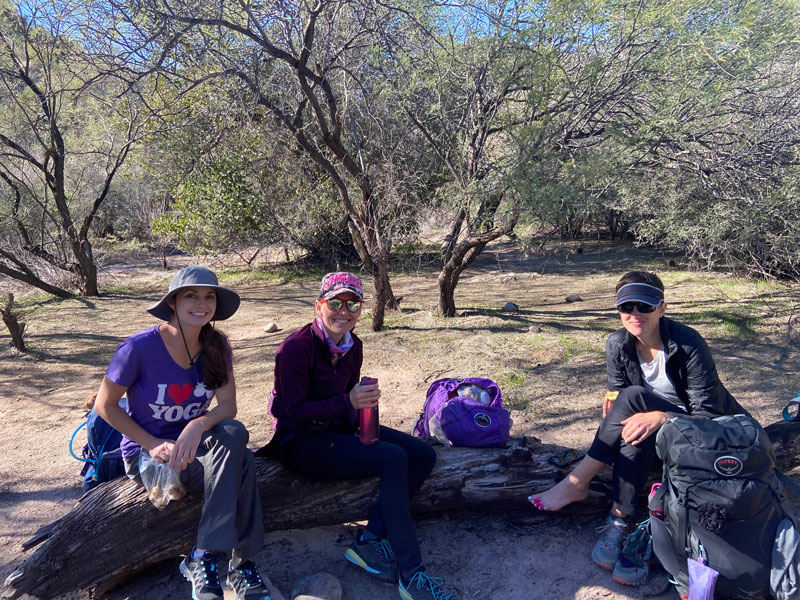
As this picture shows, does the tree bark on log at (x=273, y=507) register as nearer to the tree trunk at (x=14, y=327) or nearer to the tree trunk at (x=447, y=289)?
the tree trunk at (x=447, y=289)

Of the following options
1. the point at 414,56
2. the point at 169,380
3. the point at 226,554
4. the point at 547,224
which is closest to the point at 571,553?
the point at 226,554

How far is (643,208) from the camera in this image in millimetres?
9406

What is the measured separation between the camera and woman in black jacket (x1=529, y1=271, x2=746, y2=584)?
2562 mm

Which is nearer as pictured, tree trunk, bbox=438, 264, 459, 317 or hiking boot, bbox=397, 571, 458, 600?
hiking boot, bbox=397, 571, 458, 600

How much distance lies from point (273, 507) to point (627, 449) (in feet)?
5.55

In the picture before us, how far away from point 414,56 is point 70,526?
5.79 metres

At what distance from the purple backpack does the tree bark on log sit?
0.25 feet

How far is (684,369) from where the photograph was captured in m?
2.68

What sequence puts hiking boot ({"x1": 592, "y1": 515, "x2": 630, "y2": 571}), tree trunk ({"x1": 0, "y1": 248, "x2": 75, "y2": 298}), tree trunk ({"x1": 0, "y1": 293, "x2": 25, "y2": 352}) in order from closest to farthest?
1. hiking boot ({"x1": 592, "y1": 515, "x2": 630, "y2": 571})
2. tree trunk ({"x1": 0, "y1": 293, "x2": 25, "y2": 352})
3. tree trunk ({"x1": 0, "y1": 248, "x2": 75, "y2": 298})

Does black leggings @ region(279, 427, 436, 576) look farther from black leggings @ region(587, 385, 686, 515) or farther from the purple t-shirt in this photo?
black leggings @ region(587, 385, 686, 515)

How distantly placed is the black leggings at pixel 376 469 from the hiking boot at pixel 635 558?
2.92ft

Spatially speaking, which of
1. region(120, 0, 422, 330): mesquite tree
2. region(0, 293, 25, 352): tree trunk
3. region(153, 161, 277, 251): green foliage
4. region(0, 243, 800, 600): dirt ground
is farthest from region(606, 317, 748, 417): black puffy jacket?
region(153, 161, 277, 251): green foliage

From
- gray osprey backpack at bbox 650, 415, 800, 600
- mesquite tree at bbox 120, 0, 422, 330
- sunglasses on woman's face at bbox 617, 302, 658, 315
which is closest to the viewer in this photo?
gray osprey backpack at bbox 650, 415, 800, 600

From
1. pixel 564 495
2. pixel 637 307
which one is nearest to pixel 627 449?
pixel 564 495
